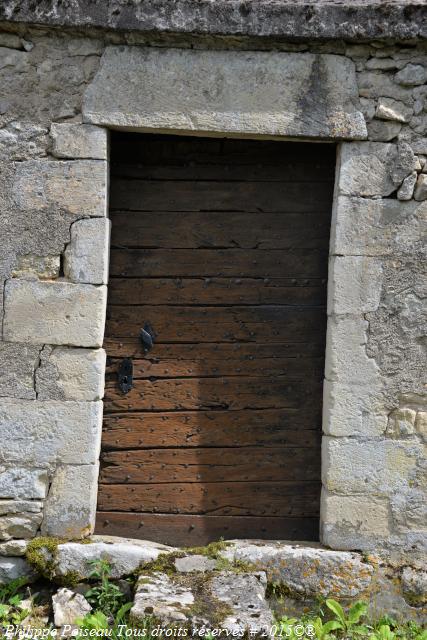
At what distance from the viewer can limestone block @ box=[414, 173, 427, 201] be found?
12.0ft

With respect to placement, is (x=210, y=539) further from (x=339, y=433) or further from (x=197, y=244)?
(x=197, y=244)

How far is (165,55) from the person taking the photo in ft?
11.9

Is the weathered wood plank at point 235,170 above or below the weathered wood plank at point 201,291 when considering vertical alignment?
above

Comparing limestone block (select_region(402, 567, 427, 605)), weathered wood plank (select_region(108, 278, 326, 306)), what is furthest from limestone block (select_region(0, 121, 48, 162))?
limestone block (select_region(402, 567, 427, 605))

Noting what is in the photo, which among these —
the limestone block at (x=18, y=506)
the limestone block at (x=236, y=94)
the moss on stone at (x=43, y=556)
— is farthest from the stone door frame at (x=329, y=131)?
the limestone block at (x=18, y=506)

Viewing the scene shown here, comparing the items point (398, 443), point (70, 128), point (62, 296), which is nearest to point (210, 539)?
point (398, 443)

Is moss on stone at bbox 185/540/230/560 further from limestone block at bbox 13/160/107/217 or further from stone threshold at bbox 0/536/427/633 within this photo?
limestone block at bbox 13/160/107/217

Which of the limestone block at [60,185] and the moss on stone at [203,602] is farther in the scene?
the limestone block at [60,185]

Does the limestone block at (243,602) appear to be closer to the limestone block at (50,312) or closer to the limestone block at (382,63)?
the limestone block at (50,312)

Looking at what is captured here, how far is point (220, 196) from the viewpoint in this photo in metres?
3.91

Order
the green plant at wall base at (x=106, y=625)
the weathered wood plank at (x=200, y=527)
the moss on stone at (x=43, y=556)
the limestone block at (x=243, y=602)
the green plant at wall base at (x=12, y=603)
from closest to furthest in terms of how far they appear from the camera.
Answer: the limestone block at (x=243, y=602), the green plant at wall base at (x=106, y=625), the green plant at wall base at (x=12, y=603), the moss on stone at (x=43, y=556), the weathered wood plank at (x=200, y=527)

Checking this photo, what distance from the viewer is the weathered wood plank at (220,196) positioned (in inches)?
153

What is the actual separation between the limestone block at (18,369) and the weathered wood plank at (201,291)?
518 millimetres

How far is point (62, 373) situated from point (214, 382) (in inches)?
31.6
